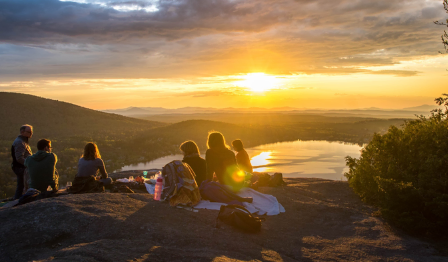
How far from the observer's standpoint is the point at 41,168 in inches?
300

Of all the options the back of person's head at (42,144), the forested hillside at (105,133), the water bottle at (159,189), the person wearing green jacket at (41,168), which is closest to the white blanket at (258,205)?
the water bottle at (159,189)

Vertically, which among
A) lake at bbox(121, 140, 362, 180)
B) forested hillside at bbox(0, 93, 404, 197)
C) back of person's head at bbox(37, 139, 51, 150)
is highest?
A: back of person's head at bbox(37, 139, 51, 150)

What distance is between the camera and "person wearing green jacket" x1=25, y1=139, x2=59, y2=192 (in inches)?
298

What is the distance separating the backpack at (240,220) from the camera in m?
6.00

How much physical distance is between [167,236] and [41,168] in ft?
14.5

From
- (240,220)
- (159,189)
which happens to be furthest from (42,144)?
(240,220)

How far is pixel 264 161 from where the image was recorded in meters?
28.5

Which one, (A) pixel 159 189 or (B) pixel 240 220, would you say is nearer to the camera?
(B) pixel 240 220

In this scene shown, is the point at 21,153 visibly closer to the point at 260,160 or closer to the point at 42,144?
the point at 42,144

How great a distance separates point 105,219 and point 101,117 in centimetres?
5346

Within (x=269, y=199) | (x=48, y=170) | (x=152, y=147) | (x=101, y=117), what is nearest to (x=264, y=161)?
(x=152, y=147)

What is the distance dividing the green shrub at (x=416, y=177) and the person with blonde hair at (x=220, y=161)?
143 inches

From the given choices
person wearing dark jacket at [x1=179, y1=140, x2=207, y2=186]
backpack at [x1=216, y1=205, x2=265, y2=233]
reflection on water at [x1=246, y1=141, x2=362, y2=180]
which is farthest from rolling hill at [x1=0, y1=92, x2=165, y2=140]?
backpack at [x1=216, y1=205, x2=265, y2=233]

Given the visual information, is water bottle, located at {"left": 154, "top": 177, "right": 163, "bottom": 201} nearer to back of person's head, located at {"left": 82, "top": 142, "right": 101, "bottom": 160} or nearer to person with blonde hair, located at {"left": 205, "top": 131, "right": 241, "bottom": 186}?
person with blonde hair, located at {"left": 205, "top": 131, "right": 241, "bottom": 186}
